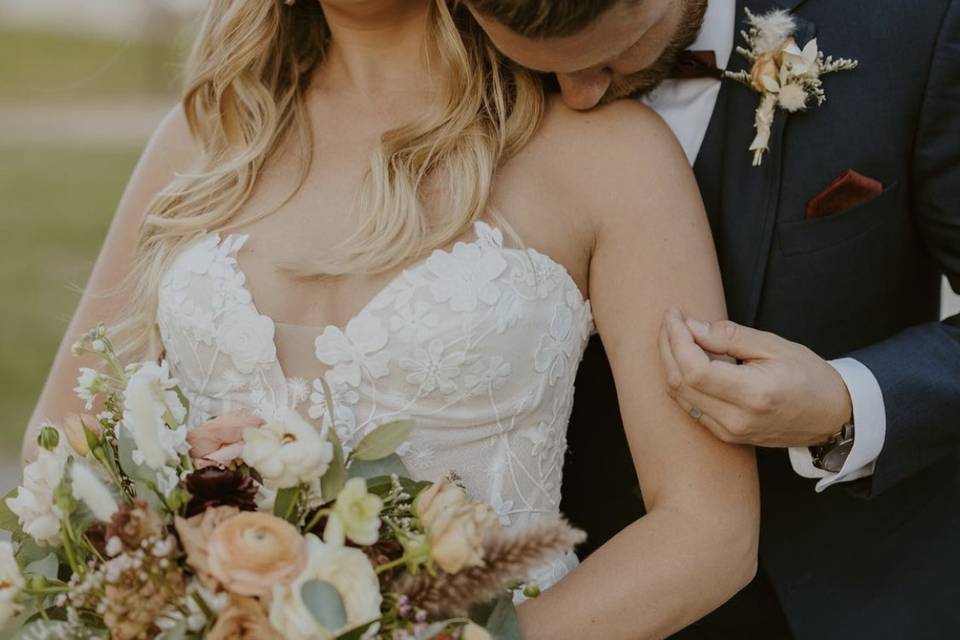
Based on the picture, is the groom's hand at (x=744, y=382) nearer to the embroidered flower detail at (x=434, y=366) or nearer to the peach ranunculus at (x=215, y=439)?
the embroidered flower detail at (x=434, y=366)

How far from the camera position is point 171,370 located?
8.11 ft

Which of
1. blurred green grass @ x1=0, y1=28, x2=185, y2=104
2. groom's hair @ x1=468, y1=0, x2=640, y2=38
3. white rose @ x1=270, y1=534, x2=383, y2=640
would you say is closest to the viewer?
white rose @ x1=270, y1=534, x2=383, y2=640

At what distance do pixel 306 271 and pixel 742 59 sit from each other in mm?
997

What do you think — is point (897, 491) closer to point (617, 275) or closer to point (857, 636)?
point (857, 636)

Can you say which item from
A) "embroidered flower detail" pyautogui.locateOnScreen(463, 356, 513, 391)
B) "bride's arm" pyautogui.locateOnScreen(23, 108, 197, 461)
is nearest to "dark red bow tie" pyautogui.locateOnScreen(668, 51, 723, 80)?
"embroidered flower detail" pyautogui.locateOnScreen(463, 356, 513, 391)

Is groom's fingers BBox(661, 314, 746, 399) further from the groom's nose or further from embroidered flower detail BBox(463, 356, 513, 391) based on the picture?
the groom's nose

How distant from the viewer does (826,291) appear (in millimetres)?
2461

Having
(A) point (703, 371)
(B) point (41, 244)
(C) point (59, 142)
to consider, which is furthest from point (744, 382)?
(C) point (59, 142)

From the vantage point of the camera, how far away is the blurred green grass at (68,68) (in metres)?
20.1

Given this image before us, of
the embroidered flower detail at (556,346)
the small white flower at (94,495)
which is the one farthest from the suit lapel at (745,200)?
the small white flower at (94,495)

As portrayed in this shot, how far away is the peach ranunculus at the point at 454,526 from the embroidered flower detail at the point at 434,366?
23.6 inches

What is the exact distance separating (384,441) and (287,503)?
17cm

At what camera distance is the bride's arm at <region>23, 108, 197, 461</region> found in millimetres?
2654

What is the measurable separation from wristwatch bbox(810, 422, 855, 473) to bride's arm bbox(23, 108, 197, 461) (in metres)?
1.52
